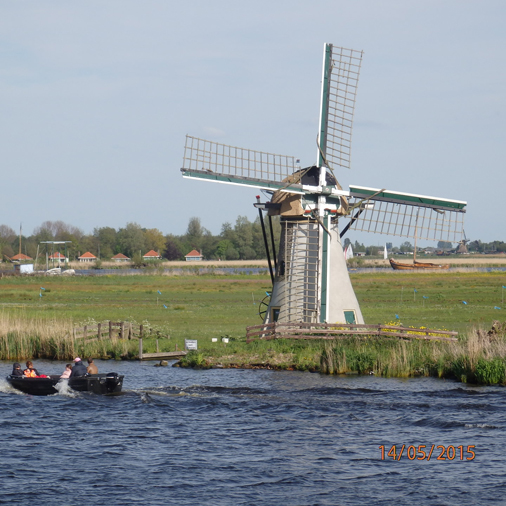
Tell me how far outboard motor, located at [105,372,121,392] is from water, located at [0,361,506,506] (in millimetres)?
626

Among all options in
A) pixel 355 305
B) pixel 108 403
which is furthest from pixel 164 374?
pixel 355 305

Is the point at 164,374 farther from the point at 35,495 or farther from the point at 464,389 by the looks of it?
the point at 35,495

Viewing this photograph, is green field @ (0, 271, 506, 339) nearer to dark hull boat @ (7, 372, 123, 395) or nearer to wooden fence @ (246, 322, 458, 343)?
wooden fence @ (246, 322, 458, 343)

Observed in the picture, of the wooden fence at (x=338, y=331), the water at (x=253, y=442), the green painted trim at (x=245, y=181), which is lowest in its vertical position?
the water at (x=253, y=442)

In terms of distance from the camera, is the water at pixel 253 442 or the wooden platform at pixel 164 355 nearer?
the water at pixel 253 442

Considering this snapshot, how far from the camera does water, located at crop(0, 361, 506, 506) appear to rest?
18.3m

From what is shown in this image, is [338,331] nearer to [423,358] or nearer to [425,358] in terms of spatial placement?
[423,358]

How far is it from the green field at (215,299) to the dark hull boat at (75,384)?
15.0m

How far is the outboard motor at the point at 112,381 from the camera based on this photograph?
93.0 feet

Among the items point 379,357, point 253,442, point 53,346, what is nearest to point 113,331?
point 53,346

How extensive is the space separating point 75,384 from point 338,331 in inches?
508

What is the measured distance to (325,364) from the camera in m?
33.9

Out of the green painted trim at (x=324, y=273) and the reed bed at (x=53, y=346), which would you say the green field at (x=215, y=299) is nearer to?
the reed bed at (x=53, y=346)

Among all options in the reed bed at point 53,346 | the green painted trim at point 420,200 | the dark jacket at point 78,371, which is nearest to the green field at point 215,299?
the reed bed at point 53,346
